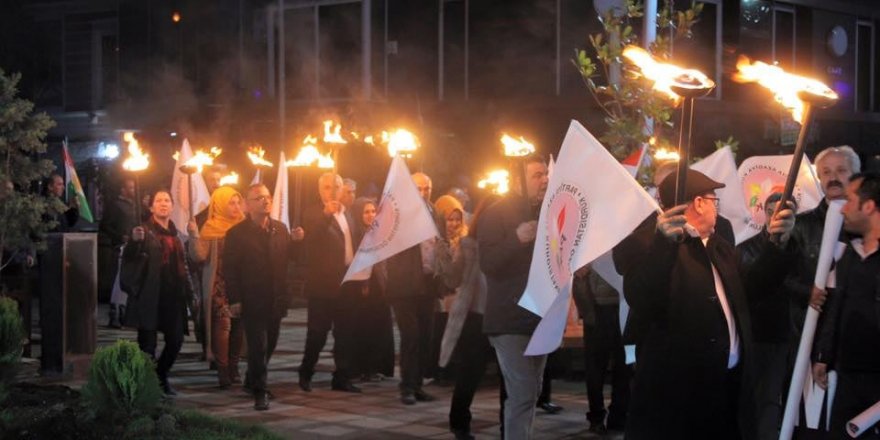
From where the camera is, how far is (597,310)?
31.3 feet

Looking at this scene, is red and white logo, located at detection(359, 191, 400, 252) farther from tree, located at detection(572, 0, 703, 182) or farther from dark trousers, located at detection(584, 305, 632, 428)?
tree, located at detection(572, 0, 703, 182)

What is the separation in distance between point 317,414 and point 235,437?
2.97m

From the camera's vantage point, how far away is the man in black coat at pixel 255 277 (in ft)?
33.5

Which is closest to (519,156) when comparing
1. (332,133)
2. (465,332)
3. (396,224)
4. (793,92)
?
(465,332)

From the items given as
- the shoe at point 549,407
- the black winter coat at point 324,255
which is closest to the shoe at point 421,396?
the shoe at point 549,407

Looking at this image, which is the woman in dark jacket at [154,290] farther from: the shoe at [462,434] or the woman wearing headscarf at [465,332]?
the shoe at [462,434]

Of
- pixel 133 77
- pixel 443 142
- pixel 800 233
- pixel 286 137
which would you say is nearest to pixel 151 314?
pixel 800 233

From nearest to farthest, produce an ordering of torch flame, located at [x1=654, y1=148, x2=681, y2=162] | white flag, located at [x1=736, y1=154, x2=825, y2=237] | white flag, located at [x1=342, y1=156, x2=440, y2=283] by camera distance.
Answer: torch flame, located at [x1=654, y1=148, x2=681, y2=162] < white flag, located at [x1=736, y1=154, x2=825, y2=237] < white flag, located at [x1=342, y1=156, x2=440, y2=283]

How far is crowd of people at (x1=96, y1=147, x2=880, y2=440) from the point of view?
519 cm

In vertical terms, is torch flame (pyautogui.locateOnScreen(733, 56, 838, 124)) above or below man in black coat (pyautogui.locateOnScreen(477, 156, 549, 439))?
above

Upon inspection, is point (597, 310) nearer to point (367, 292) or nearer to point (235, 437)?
point (367, 292)

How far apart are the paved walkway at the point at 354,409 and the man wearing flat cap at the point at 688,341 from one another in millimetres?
3834

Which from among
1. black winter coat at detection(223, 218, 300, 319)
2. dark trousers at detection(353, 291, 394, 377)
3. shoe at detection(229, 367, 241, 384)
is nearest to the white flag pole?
black winter coat at detection(223, 218, 300, 319)

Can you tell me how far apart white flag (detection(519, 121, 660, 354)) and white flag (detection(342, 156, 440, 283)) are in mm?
3412
